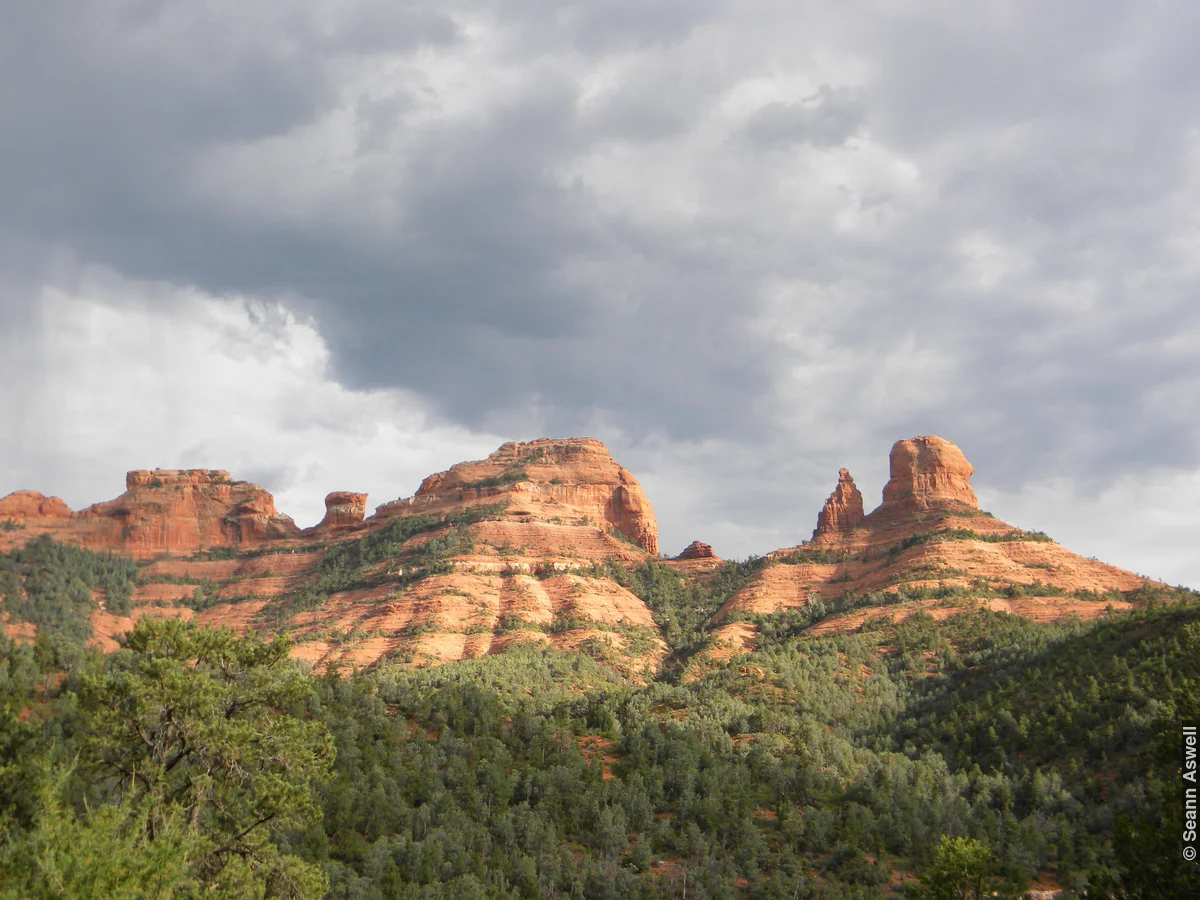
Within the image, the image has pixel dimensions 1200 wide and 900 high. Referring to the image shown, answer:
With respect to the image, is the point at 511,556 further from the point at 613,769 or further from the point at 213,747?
the point at 213,747

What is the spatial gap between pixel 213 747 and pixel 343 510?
14219cm

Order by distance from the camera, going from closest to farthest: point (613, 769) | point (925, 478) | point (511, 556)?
point (613, 769) < point (511, 556) < point (925, 478)

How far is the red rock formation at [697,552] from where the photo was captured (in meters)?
143

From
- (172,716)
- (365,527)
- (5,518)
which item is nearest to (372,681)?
(172,716)

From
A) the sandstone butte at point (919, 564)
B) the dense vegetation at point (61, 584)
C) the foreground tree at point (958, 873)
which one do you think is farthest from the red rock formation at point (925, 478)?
the dense vegetation at point (61, 584)

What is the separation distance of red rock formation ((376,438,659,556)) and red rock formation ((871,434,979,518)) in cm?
4064

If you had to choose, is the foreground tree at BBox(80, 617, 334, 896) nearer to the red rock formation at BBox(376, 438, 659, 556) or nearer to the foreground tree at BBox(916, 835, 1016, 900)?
the foreground tree at BBox(916, 835, 1016, 900)

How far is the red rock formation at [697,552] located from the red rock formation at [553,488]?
23.7 feet

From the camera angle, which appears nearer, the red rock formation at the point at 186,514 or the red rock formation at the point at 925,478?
the red rock formation at the point at 925,478

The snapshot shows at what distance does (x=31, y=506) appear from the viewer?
15075 cm

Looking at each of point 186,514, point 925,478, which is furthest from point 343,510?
point 925,478

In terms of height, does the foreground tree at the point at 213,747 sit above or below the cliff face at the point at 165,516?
below

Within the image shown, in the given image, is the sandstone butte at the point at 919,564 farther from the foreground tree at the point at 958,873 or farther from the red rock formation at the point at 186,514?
the red rock formation at the point at 186,514

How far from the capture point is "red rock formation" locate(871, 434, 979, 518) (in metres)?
128
